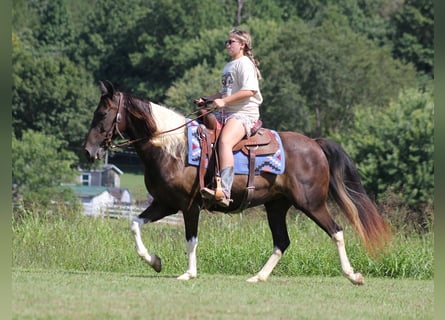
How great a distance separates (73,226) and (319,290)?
20.2 feet

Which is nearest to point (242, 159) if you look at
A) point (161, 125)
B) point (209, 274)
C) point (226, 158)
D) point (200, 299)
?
point (226, 158)

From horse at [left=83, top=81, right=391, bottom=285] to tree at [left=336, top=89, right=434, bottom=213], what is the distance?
134 feet

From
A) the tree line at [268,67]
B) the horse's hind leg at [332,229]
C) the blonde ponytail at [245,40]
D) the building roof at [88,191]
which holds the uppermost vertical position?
the blonde ponytail at [245,40]

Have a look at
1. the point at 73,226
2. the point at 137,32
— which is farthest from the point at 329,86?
the point at 73,226

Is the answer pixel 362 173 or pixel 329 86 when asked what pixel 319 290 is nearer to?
pixel 362 173

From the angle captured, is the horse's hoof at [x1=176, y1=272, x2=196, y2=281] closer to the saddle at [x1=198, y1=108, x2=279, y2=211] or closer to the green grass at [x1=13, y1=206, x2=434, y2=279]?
the saddle at [x1=198, y1=108, x2=279, y2=211]

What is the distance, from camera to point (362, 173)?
178 feet

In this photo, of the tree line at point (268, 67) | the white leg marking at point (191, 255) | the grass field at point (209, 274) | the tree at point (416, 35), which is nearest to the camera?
the grass field at point (209, 274)

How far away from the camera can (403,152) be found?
56500mm

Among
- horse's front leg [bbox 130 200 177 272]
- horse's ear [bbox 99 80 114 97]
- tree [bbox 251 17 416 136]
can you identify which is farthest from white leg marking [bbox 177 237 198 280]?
tree [bbox 251 17 416 136]

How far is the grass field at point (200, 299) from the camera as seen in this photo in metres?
8.28

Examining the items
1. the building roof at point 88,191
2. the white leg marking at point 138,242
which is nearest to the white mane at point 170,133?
the white leg marking at point 138,242

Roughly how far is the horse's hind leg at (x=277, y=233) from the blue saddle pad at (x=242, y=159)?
0.75 m

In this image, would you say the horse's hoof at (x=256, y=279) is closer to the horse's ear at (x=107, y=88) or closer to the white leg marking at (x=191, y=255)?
the white leg marking at (x=191, y=255)
